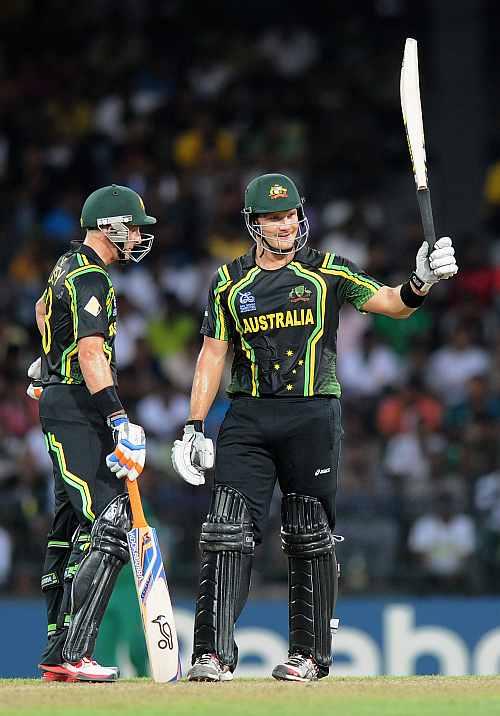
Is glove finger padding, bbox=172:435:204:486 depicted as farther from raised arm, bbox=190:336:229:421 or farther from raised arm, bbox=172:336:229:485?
raised arm, bbox=190:336:229:421

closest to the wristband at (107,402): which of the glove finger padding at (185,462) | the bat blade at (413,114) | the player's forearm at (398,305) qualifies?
the glove finger padding at (185,462)

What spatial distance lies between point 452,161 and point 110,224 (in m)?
9.23

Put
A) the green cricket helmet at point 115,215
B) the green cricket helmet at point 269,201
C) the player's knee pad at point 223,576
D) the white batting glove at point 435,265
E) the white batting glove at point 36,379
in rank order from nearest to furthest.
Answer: the white batting glove at point 435,265 < the player's knee pad at point 223,576 < the green cricket helmet at point 269,201 < the green cricket helmet at point 115,215 < the white batting glove at point 36,379

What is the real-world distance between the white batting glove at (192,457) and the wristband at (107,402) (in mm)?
356

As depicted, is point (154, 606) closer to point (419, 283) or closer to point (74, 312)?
point (74, 312)

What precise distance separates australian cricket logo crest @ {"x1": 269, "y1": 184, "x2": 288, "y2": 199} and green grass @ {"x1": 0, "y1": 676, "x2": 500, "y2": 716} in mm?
2205

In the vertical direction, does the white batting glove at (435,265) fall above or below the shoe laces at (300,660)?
above

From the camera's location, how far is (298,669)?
7.05m

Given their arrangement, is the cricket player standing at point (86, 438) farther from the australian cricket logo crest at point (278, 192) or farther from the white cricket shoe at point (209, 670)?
the australian cricket logo crest at point (278, 192)

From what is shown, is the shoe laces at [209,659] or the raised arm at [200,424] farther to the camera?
the raised arm at [200,424]

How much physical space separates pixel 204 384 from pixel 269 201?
2.94 ft

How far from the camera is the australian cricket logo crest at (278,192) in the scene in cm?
722

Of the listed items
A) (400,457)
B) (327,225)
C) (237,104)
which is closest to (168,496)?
(400,457)

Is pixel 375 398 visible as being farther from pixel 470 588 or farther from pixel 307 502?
pixel 307 502
